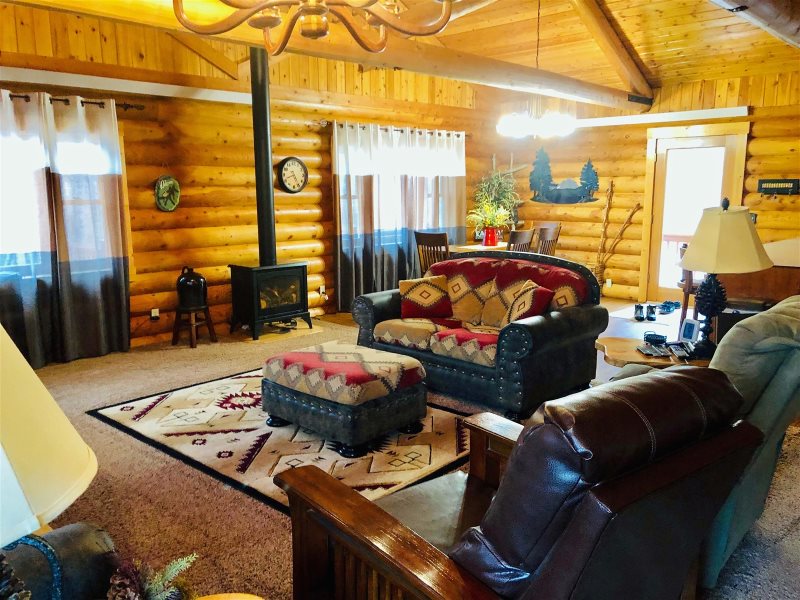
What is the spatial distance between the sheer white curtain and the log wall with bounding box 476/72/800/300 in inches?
35.7

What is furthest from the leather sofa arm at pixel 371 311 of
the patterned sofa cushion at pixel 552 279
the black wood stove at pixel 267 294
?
the black wood stove at pixel 267 294

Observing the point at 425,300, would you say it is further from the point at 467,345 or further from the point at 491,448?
the point at 491,448

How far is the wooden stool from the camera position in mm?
5441

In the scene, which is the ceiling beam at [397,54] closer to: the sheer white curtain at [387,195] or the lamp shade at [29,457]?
the sheer white curtain at [387,195]

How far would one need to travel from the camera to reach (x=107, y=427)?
3646 mm

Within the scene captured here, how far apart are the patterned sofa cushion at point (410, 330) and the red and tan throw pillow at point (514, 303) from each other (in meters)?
0.24

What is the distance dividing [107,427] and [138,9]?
240 centimetres

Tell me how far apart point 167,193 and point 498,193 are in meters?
4.41

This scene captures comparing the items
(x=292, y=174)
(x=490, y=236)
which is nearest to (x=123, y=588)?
(x=292, y=174)

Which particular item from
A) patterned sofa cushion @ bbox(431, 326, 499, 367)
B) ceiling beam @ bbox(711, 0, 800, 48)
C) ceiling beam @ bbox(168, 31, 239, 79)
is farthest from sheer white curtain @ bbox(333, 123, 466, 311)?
ceiling beam @ bbox(711, 0, 800, 48)

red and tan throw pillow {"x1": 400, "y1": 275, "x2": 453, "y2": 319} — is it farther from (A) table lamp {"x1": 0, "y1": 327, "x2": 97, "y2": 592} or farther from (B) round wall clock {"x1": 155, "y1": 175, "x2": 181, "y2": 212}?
(A) table lamp {"x1": 0, "y1": 327, "x2": 97, "y2": 592}

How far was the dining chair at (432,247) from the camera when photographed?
20.8 ft

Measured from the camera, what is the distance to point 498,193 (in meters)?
Answer: 8.36

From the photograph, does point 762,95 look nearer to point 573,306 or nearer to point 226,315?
point 573,306
